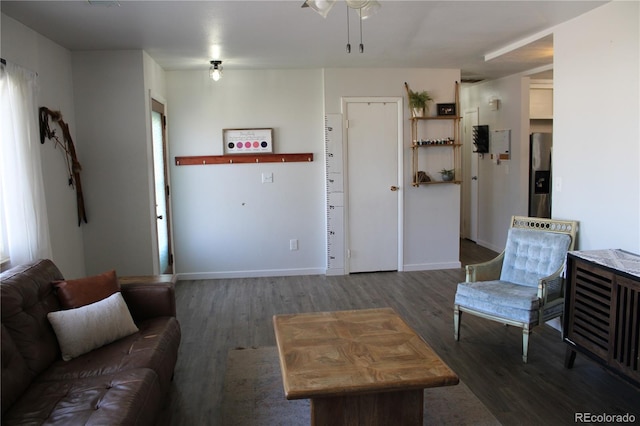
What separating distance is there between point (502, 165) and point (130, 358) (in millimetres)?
5618

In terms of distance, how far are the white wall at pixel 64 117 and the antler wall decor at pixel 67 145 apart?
5 centimetres

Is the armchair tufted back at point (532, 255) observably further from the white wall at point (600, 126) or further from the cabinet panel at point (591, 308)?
the cabinet panel at point (591, 308)

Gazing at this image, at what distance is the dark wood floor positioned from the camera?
8.75 ft

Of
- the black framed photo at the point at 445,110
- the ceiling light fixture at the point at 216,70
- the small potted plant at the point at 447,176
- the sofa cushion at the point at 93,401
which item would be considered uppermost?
the ceiling light fixture at the point at 216,70

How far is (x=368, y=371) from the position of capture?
2.15 metres

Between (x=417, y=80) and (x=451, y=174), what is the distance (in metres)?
1.19

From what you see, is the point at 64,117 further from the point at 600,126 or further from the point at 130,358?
the point at 600,126

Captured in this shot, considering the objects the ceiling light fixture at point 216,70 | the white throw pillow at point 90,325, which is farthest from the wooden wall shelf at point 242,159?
the white throw pillow at point 90,325

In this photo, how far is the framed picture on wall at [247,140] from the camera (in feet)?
17.8

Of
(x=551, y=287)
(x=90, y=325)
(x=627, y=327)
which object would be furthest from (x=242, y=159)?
(x=627, y=327)

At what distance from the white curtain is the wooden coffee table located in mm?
1884

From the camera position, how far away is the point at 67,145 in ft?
13.2

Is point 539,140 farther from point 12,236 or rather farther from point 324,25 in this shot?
point 12,236

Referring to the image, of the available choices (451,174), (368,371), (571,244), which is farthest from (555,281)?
(451,174)
